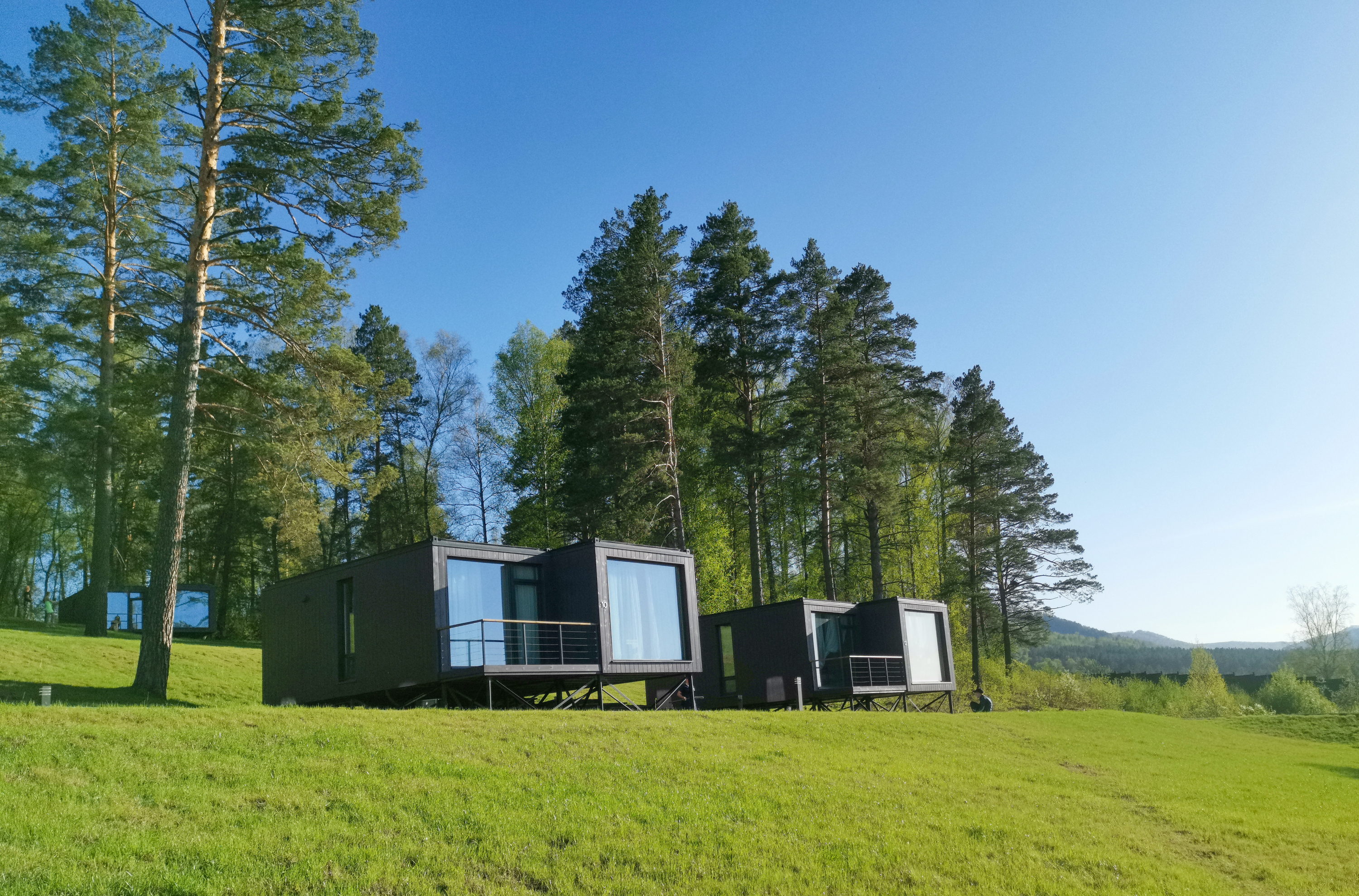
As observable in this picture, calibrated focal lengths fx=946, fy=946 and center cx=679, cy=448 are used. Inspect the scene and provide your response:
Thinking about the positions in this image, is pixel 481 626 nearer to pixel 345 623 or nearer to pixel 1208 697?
pixel 345 623

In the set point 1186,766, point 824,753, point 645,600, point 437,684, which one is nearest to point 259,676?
point 437,684

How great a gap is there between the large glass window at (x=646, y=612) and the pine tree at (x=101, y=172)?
1051cm

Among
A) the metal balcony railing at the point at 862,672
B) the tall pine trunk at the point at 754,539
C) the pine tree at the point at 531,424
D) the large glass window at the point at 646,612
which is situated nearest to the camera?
the large glass window at the point at 646,612

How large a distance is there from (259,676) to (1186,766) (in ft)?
64.6

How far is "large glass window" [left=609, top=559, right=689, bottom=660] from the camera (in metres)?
17.7

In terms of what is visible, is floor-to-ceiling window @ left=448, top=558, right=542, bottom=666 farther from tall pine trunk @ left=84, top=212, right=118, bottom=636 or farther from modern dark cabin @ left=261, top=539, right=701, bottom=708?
tall pine trunk @ left=84, top=212, right=118, bottom=636

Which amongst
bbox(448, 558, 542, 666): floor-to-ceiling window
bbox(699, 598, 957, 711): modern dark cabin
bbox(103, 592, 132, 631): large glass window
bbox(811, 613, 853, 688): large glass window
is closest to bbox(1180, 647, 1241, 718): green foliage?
bbox(699, 598, 957, 711): modern dark cabin

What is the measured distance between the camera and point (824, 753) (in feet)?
43.2

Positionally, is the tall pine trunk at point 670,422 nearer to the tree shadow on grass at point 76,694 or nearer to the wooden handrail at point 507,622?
the wooden handrail at point 507,622

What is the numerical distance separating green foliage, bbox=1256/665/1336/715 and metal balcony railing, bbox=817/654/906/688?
25866 millimetres

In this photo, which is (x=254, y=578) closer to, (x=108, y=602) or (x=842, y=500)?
(x=108, y=602)

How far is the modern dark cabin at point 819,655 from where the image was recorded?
2247 centimetres

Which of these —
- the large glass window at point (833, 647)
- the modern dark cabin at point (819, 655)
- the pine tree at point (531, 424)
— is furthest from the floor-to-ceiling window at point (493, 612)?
the pine tree at point (531, 424)

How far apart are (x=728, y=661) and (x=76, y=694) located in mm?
13932
